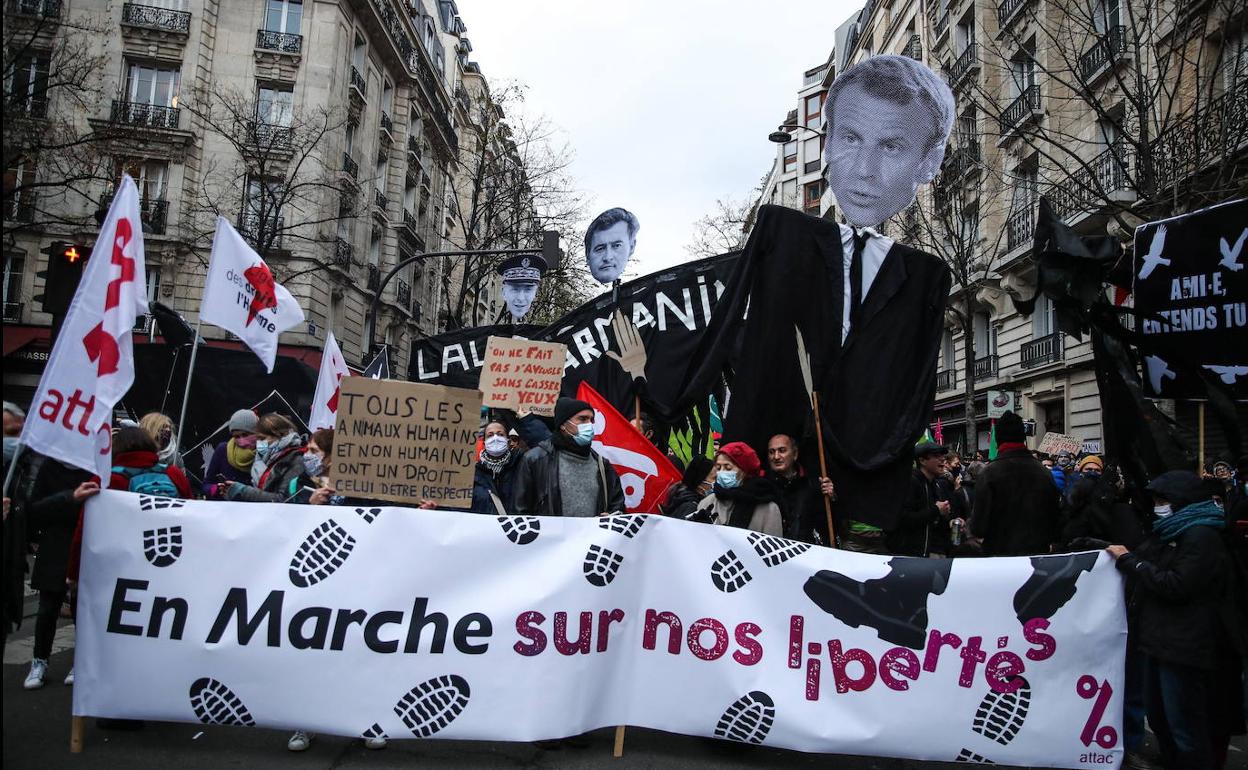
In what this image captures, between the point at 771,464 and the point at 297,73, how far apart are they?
28123 millimetres

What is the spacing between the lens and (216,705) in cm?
409

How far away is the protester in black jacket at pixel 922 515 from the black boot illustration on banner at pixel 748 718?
2069 mm

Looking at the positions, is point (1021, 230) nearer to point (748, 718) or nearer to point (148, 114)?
point (748, 718)

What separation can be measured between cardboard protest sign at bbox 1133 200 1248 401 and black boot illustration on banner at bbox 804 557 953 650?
1.73 metres

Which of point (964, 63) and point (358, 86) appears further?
point (358, 86)

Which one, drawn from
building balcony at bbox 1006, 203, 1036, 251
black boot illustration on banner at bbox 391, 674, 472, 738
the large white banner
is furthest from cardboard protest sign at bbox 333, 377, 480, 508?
building balcony at bbox 1006, 203, 1036, 251

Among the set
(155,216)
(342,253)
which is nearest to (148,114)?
(155,216)

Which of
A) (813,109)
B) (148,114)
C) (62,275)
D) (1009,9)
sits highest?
(813,109)

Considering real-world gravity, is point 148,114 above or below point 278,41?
below

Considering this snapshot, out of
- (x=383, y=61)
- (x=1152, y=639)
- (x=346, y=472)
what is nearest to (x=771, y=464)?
(x=1152, y=639)

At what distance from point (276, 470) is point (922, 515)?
4655mm

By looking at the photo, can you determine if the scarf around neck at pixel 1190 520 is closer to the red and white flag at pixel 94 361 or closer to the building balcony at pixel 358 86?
the red and white flag at pixel 94 361

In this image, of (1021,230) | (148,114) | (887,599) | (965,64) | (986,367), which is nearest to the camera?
(887,599)

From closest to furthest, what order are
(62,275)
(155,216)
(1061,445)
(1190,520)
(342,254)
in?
1. (1190,520)
2. (62,275)
3. (1061,445)
4. (155,216)
5. (342,254)
